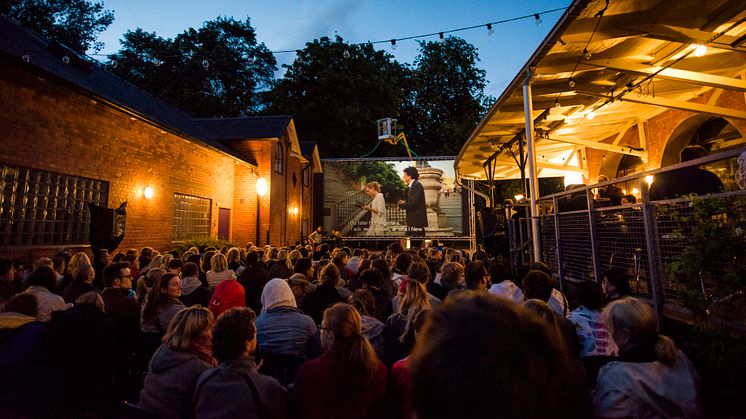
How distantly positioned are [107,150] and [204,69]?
95.8ft

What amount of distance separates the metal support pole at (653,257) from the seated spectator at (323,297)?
314 centimetres

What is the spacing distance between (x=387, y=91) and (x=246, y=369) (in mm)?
34497

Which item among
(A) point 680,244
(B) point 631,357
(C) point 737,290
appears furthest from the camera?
(A) point 680,244

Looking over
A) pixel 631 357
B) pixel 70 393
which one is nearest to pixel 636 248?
pixel 631 357

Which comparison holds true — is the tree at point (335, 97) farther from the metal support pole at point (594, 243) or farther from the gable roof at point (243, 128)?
the metal support pole at point (594, 243)

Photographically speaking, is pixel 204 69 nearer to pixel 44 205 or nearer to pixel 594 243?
pixel 44 205

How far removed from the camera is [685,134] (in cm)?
873

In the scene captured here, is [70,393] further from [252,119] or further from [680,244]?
[252,119]

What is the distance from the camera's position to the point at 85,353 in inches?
118

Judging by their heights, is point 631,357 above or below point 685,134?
below

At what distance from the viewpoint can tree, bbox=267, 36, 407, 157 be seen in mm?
33219

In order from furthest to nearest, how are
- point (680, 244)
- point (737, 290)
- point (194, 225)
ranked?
point (194, 225), point (680, 244), point (737, 290)

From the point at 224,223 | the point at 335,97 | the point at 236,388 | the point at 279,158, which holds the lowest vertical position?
the point at 236,388

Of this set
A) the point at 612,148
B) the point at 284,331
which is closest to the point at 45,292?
the point at 284,331
